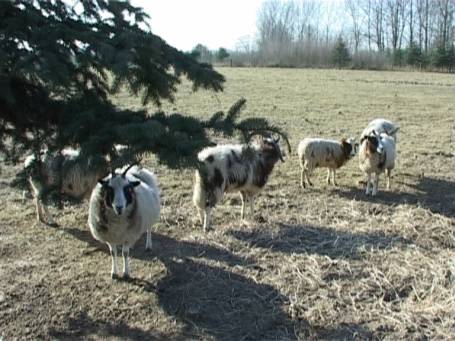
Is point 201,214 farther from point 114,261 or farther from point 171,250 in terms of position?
point 114,261

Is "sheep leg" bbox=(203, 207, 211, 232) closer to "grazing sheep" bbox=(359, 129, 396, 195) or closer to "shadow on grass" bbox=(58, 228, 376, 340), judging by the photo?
"shadow on grass" bbox=(58, 228, 376, 340)

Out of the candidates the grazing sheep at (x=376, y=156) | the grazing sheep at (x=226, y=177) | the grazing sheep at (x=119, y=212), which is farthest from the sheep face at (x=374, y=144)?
the grazing sheep at (x=119, y=212)

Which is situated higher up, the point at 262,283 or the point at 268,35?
the point at 268,35

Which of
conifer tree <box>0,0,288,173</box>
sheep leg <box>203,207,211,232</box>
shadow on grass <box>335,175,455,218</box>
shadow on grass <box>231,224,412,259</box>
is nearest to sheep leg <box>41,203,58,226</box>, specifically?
sheep leg <box>203,207,211,232</box>

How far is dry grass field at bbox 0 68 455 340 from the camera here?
5695 mm

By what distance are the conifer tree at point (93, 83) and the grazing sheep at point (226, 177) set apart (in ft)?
12.6

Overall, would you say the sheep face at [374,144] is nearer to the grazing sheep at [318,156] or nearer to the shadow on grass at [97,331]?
the grazing sheep at [318,156]

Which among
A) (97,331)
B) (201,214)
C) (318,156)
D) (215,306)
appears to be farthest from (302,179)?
(97,331)

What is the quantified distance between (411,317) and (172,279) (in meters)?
2.95

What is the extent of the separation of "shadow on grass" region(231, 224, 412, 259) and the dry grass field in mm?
24

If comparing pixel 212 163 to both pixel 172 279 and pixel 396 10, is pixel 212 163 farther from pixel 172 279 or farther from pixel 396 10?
pixel 396 10

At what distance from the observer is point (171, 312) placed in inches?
238

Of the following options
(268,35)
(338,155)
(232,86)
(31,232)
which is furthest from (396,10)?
(31,232)

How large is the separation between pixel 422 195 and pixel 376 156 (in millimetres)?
1248
